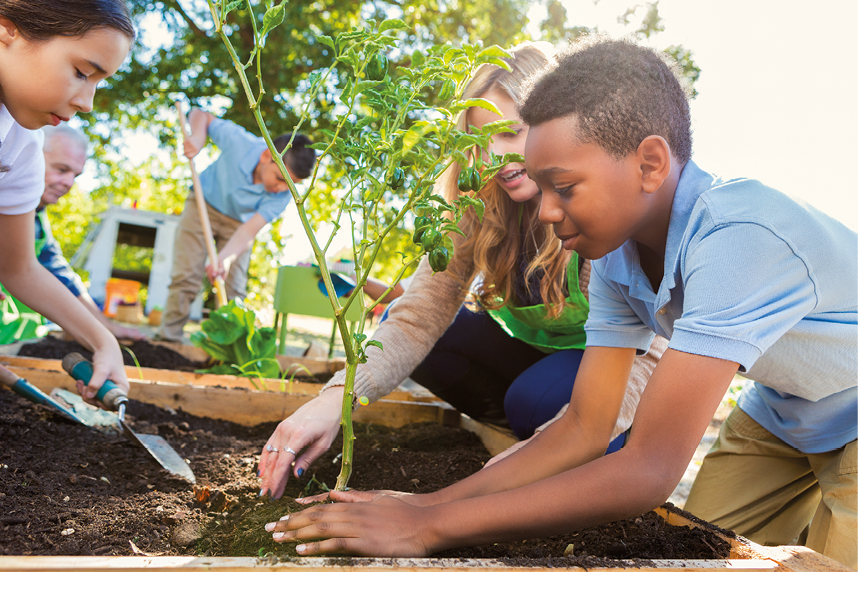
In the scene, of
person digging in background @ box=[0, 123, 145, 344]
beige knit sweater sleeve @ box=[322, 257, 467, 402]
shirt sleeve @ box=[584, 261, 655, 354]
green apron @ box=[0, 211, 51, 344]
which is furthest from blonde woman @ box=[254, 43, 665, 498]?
green apron @ box=[0, 211, 51, 344]

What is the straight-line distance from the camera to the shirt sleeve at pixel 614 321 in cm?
134

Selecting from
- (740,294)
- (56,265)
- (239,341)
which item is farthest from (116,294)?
(740,294)

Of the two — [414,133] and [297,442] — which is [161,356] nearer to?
[297,442]

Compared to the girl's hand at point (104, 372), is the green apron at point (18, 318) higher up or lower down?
lower down

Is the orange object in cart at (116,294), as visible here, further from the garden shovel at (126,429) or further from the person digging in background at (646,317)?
the person digging in background at (646,317)

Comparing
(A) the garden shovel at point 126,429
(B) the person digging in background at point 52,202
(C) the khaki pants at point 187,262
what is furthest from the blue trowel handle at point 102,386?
(C) the khaki pants at point 187,262

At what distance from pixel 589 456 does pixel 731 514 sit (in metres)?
0.84

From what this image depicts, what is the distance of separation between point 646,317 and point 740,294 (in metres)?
0.41

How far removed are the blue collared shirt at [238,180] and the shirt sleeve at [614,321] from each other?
3370mm

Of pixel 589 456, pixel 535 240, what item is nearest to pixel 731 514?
pixel 589 456

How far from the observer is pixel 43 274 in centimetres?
174

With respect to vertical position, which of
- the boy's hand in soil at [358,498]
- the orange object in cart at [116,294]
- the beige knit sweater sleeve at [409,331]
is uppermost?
the beige knit sweater sleeve at [409,331]

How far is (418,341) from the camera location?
178cm

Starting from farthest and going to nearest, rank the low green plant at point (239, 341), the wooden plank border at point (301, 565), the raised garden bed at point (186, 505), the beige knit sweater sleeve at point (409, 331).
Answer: the low green plant at point (239, 341)
the beige knit sweater sleeve at point (409, 331)
the raised garden bed at point (186, 505)
the wooden plank border at point (301, 565)
